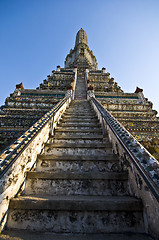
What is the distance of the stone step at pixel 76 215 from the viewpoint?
4.69 feet

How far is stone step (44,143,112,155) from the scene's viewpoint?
2.84 metres

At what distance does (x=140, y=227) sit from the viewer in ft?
4.73

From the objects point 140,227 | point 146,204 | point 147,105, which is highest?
point 147,105

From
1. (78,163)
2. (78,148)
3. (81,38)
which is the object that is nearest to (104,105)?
(78,148)

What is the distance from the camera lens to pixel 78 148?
9.52 feet

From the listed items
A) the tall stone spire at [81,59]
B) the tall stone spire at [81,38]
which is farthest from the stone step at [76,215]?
the tall stone spire at [81,38]

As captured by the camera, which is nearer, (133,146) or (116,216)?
(116,216)

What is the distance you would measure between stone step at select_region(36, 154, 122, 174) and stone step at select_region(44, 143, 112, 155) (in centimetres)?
37

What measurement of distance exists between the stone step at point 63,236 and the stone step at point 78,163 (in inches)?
40.4

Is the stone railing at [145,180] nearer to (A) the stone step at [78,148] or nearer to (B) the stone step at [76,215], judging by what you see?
(B) the stone step at [76,215]

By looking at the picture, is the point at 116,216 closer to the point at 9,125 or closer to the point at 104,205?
the point at 104,205

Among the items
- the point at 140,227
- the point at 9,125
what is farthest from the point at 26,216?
the point at 9,125

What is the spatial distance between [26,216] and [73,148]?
62.0 inches

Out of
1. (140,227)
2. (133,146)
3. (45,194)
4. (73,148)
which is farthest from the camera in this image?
(73,148)
